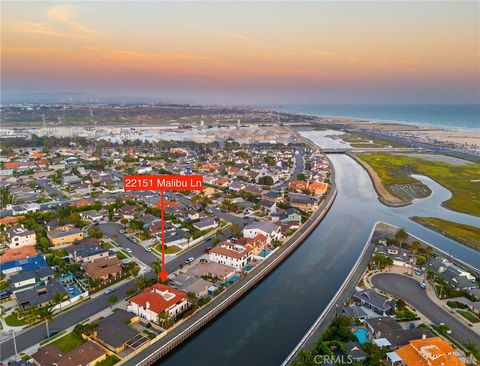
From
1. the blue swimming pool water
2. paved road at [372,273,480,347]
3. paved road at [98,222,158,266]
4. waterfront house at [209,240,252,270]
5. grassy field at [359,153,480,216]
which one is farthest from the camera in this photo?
grassy field at [359,153,480,216]

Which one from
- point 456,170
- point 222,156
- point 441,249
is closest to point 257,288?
point 441,249

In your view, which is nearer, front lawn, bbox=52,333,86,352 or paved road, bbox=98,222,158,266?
front lawn, bbox=52,333,86,352

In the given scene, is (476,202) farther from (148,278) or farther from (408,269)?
(148,278)

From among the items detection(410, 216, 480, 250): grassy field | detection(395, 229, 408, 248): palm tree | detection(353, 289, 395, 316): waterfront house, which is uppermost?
detection(395, 229, 408, 248): palm tree

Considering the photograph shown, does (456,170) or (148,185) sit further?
(456,170)

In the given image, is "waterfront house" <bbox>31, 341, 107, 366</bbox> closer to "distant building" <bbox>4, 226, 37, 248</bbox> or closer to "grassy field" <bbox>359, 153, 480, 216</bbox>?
"distant building" <bbox>4, 226, 37, 248</bbox>

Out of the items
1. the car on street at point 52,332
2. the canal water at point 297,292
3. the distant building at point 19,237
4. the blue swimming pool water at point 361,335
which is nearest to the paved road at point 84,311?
the car on street at point 52,332

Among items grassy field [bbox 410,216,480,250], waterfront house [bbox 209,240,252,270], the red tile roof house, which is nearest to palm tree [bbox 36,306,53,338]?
the red tile roof house
